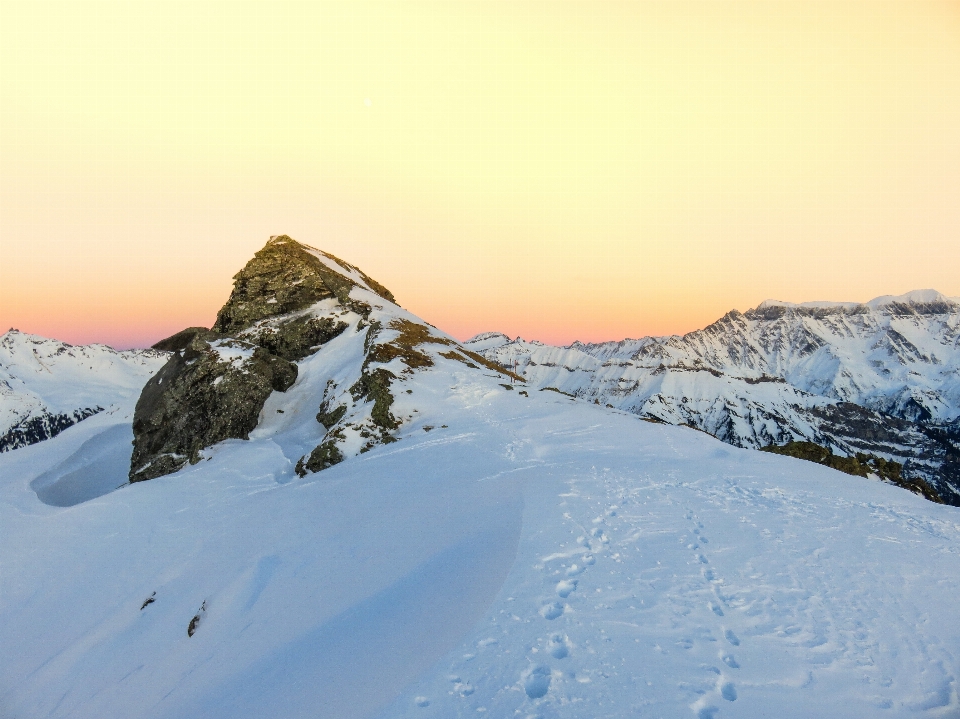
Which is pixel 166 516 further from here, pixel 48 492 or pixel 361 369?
pixel 48 492

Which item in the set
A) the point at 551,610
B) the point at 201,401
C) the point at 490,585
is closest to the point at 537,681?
the point at 551,610

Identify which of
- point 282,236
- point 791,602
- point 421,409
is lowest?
point 421,409

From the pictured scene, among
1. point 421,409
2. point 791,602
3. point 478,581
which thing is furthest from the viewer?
point 421,409

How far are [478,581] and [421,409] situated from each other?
16991 millimetres

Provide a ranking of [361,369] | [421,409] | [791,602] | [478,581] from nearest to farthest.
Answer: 1. [791,602]
2. [478,581]
3. [421,409]
4. [361,369]

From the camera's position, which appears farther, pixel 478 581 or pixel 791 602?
pixel 478 581

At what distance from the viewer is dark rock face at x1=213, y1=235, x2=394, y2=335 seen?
42375 mm

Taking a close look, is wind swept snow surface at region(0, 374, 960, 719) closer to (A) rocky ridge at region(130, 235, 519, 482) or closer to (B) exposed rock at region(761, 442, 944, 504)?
(A) rocky ridge at region(130, 235, 519, 482)

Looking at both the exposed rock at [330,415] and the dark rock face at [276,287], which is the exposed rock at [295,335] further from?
the exposed rock at [330,415]

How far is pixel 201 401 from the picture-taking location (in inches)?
1232

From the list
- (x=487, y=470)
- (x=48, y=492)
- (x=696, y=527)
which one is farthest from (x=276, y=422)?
(x=696, y=527)

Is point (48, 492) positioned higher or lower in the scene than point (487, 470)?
lower

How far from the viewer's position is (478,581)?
9.01 m

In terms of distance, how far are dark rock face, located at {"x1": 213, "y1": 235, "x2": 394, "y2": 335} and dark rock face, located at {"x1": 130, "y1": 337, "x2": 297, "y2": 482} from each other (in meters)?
6.82
